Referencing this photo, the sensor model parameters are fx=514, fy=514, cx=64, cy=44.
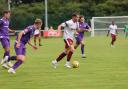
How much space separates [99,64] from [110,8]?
53924mm

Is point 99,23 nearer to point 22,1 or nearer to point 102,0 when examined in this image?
point 102,0

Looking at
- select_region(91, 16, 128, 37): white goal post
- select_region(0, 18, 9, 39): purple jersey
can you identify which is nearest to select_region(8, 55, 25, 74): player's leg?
select_region(0, 18, 9, 39): purple jersey

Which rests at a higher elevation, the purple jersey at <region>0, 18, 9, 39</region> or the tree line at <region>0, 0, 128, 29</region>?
the purple jersey at <region>0, 18, 9, 39</region>

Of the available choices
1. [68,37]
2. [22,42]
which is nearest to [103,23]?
[68,37]

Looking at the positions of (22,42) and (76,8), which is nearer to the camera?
(22,42)

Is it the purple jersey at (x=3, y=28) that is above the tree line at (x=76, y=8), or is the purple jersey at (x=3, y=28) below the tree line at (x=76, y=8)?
above

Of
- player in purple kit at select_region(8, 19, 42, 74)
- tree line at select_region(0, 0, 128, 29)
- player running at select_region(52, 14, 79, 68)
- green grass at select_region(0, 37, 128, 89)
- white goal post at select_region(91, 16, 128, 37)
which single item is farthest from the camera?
tree line at select_region(0, 0, 128, 29)

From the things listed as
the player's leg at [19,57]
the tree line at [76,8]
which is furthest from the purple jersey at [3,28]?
the tree line at [76,8]

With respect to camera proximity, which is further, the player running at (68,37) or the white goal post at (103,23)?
the white goal post at (103,23)

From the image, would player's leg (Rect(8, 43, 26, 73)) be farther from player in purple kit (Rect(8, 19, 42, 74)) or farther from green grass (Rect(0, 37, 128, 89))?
green grass (Rect(0, 37, 128, 89))

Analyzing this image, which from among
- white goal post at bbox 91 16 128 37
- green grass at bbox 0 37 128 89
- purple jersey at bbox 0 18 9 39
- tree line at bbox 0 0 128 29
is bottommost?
tree line at bbox 0 0 128 29

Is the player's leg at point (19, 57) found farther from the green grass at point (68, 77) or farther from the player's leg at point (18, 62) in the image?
the green grass at point (68, 77)

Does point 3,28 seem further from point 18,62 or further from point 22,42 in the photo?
point 18,62

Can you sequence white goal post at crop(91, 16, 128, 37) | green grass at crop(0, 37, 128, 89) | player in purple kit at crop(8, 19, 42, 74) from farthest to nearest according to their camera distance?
white goal post at crop(91, 16, 128, 37)
player in purple kit at crop(8, 19, 42, 74)
green grass at crop(0, 37, 128, 89)
